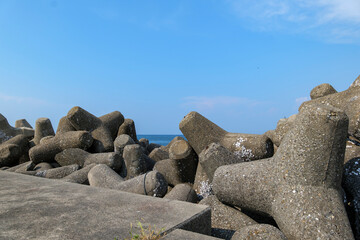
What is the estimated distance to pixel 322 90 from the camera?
4059 millimetres

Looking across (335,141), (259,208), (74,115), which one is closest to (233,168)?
(259,208)

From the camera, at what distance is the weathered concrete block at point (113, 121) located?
7090 millimetres

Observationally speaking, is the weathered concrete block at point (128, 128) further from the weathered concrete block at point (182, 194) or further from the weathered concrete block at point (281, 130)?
the weathered concrete block at point (281, 130)

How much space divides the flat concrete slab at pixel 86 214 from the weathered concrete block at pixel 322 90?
2594 mm

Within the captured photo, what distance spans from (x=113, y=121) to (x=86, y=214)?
518 centimetres

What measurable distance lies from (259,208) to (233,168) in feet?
1.58

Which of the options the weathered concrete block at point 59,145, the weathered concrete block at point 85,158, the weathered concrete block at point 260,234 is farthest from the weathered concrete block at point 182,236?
the weathered concrete block at point 59,145

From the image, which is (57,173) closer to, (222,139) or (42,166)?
(42,166)

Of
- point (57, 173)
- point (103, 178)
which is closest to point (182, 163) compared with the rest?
point (103, 178)

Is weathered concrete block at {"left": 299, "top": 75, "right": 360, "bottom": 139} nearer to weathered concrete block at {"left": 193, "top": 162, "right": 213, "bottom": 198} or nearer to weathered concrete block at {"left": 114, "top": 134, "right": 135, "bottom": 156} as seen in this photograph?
weathered concrete block at {"left": 193, "top": 162, "right": 213, "bottom": 198}

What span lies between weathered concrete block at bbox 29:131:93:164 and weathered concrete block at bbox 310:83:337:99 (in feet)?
13.2

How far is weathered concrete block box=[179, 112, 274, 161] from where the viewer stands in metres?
4.07

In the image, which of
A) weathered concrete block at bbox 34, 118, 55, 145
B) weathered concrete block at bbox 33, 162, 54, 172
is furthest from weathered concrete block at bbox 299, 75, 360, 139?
weathered concrete block at bbox 34, 118, 55, 145

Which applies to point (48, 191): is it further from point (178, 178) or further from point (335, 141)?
point (335, 141)
